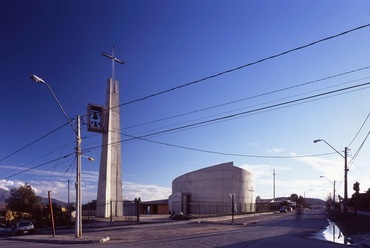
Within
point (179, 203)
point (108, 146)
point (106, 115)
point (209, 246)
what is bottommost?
point (179, 203)

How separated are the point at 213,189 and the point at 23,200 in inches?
1506

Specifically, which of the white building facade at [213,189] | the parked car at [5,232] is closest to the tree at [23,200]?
the white building facade at [213,189]

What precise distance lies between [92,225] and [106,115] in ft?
43.2

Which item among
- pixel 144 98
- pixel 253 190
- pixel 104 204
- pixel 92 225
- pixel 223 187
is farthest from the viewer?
pixel 253 190

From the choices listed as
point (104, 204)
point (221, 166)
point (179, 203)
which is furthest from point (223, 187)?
point (104, 204)

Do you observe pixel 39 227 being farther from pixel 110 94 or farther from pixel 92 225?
pixel 110 94

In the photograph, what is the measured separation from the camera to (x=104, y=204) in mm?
43781

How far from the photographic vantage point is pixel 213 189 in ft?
266

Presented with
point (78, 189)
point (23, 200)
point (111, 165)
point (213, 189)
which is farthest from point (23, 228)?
point (213, 189)

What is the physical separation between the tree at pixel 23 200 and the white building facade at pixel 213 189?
88.9 feet

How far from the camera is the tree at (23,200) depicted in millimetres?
72812

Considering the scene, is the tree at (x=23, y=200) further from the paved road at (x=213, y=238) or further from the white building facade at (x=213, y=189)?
the paved road at (x=213, y=238)

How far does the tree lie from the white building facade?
27107 mm

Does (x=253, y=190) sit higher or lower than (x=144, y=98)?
lower
